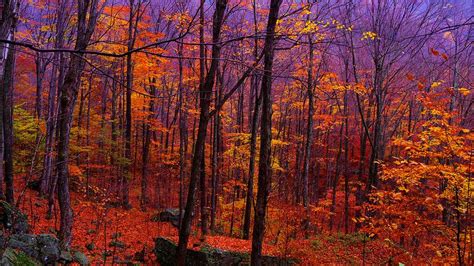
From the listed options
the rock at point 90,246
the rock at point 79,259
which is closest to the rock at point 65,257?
the rock at point 79,259

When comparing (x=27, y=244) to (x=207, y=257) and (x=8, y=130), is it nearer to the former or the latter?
(x=207, y=257)

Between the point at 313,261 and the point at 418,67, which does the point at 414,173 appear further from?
the point at 418,67

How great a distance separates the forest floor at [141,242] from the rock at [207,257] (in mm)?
318

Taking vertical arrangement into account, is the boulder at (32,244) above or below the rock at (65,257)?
above

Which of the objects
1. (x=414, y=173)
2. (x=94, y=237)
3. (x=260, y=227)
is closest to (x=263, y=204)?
(x=260, y=227)

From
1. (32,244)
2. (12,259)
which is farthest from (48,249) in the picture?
(12,259)

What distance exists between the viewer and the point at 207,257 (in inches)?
354

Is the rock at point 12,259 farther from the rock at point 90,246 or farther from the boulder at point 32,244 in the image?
the rock at point 90,246

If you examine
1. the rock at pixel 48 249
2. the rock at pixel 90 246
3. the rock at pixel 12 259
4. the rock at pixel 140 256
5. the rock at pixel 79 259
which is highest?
the rock at pixel 12 259

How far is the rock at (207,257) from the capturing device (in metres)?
9.05

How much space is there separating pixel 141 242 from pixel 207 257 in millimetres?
3738

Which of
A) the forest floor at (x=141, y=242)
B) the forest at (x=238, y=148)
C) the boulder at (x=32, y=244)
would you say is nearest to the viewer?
the boulder at (x=32, y=244)

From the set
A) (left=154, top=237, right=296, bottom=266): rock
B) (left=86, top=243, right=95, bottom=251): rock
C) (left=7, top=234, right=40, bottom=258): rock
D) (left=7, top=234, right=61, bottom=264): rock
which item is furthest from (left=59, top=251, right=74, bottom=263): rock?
(left=154, top=237, right=296, bottom=266): rock

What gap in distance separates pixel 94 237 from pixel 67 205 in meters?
3.17
